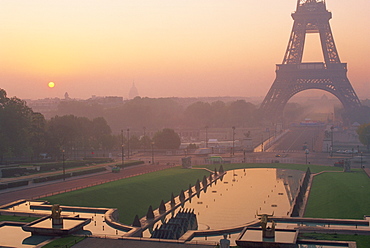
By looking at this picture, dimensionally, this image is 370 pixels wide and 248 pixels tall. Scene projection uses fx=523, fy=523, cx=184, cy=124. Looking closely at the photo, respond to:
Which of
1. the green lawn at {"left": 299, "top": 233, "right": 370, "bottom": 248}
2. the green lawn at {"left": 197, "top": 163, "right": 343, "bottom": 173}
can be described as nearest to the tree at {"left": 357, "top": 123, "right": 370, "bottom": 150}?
the green lawn at {"left": 197, "top": 163, "right": 343, "bottom": 173}

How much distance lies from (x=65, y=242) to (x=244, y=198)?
73.3 feet

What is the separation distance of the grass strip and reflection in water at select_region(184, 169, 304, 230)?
992 cm

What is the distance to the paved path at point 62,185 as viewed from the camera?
44125 mm

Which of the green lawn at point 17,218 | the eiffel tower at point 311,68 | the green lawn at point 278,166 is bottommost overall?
the green lawn at point 17,218

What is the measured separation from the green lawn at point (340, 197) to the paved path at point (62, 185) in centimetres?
2111

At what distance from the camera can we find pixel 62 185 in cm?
5072

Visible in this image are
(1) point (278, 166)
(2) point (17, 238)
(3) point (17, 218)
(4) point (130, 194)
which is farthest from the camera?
(1) point (278, 166)

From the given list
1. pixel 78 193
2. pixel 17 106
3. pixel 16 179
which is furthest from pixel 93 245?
pixel 17 106

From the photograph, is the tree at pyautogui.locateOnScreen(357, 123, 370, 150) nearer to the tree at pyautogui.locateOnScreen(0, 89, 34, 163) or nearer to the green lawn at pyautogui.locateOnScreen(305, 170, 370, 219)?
the green lawn at pyautogui.locateOnScreen(305, 170, 370, 219)

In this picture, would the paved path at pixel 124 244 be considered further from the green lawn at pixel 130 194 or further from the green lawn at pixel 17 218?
the green lawn at pixel 130 194

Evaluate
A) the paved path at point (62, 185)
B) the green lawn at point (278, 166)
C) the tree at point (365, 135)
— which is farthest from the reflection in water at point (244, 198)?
the tree at point (365, 135)

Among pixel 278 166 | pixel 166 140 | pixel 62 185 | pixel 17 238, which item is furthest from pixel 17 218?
pixel 166 140

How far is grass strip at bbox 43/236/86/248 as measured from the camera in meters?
27.5

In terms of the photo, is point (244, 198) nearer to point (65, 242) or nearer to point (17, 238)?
point (65, 242)
